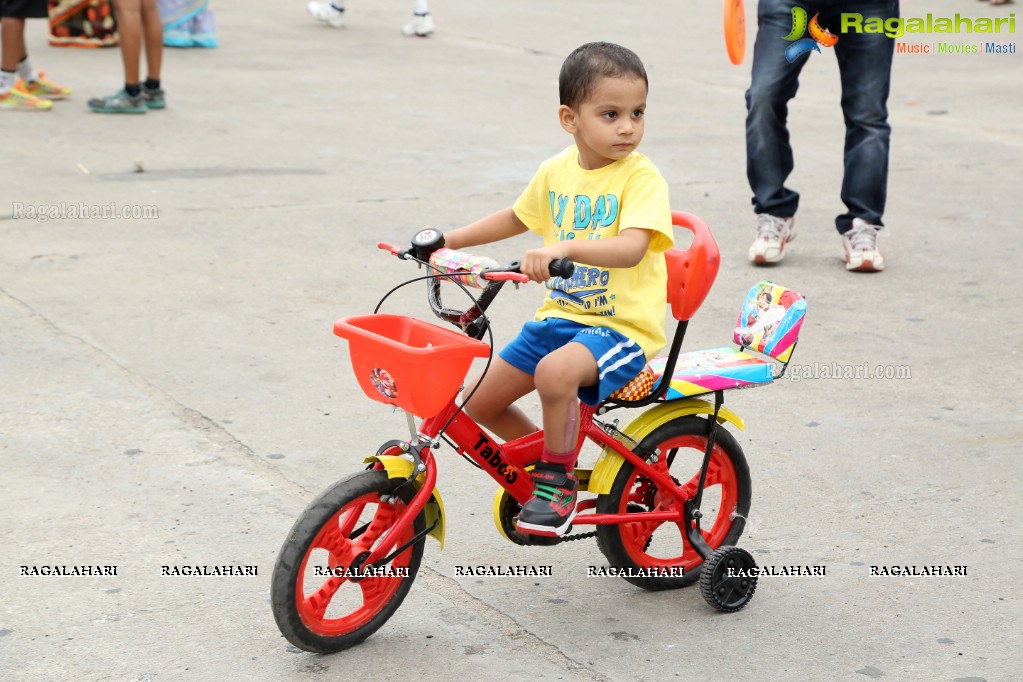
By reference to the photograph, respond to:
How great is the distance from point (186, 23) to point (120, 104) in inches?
124

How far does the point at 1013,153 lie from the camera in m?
8.94

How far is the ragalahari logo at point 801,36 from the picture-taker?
6531mm

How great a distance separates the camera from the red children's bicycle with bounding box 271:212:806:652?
3.13 meters

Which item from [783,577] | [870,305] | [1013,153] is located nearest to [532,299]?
[870,305]

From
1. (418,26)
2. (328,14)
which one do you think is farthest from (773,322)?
(328,14)

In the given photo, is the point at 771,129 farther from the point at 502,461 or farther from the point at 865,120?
the point at 502,461

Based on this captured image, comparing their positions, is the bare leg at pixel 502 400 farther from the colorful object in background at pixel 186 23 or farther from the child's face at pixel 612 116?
the colorful object in background at pixel 186 23

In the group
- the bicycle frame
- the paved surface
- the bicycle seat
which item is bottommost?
the paved surface

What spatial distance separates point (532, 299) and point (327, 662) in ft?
9.93

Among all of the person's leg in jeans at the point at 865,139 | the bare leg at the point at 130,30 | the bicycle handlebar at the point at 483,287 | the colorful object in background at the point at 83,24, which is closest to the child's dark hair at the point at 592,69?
the bicycle handlebar at the point at 483,287

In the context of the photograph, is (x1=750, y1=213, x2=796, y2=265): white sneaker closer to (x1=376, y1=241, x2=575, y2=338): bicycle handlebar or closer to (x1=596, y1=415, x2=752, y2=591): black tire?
(x1=596, y1=415, x2=752, y2=591): black tire

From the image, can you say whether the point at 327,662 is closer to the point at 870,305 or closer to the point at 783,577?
the point at 783,577

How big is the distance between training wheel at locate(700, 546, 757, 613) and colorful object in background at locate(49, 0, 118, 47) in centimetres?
1005

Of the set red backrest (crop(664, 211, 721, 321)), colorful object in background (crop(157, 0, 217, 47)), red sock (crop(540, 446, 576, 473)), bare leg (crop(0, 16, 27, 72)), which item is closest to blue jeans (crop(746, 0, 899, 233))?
red backrest (crop(664, 211, 721, 321))
